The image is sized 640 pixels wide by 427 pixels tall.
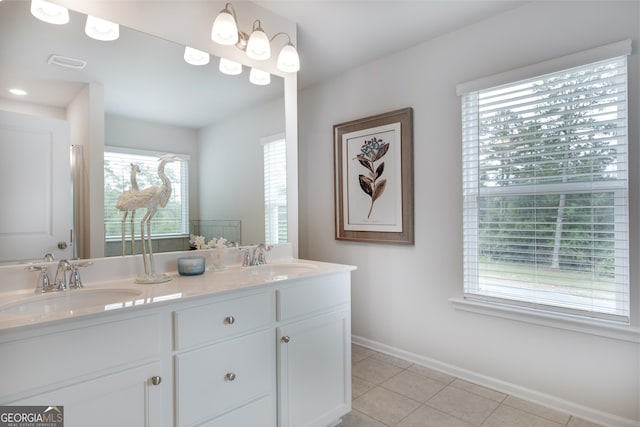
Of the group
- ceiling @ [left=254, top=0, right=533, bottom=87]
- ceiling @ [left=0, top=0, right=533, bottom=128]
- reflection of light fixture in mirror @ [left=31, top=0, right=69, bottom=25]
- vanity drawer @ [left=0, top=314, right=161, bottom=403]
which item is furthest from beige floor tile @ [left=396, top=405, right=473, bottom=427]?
reflection of light fixture in mirror @ [left=31, top=0, right=69, bottom=25]

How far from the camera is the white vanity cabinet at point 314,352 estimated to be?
5.51ft

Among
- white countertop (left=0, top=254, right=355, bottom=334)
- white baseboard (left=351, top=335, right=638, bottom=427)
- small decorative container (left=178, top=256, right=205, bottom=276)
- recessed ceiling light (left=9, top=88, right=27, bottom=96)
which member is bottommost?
white baseboard (left=351, top=335, right=638, bottom=427)

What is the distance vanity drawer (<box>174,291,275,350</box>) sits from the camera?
133 centimetres

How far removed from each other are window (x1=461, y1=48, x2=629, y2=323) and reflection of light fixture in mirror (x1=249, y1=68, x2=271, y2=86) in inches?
53.9

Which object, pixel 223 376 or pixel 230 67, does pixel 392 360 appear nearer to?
pixel 223 376

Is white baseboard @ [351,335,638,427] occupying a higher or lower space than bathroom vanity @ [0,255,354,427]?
lower

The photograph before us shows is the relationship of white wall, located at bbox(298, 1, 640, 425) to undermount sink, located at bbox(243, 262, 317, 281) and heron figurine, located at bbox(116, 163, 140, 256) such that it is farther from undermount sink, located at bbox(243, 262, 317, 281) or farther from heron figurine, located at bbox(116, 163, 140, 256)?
heron figurine, located at bbox(116, 163, 140, 256)

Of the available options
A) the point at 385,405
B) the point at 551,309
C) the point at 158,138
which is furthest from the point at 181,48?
the point at 551,309

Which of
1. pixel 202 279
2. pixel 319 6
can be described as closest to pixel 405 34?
pixel 319 6

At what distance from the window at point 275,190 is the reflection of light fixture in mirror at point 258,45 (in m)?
0.54

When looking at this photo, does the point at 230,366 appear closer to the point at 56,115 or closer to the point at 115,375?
the point at 115,375

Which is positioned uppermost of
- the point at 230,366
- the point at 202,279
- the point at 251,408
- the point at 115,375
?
the point at 202,279

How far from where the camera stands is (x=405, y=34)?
255 centimetres

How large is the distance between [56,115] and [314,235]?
2.39m
